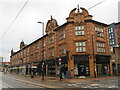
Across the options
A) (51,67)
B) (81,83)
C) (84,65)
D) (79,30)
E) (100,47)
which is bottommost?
(81,83)

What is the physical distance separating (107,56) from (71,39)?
883 cm

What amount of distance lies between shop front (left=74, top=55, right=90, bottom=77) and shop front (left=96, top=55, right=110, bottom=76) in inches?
99.7

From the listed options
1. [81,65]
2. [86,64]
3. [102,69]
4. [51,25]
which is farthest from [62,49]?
[102,69]

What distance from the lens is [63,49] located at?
3172cm

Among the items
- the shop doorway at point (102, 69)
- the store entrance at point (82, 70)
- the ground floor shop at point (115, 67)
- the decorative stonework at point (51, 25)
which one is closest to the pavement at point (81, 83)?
the store entrance at point (82, 70)

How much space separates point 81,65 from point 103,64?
5.87 metres

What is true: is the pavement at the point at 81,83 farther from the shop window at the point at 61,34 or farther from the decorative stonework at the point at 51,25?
the decorative stonework at the point at 51,25

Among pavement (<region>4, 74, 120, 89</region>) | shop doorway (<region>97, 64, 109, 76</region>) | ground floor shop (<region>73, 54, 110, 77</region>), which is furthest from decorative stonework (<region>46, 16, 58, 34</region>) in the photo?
pavement (<region>4, 74, 120, 89</region>)

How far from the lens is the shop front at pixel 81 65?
28234 millimetres

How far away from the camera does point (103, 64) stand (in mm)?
32094

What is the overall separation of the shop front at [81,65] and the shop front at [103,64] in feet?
8.31

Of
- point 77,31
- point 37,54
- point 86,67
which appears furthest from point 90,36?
point 37,54

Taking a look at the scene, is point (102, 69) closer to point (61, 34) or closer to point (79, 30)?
point (79, 30)

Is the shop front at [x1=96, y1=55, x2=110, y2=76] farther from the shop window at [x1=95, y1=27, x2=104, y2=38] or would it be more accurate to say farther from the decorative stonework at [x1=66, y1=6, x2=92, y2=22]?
the decorative stonework at [x1=66, y1=6, x2=92, y2=22]
